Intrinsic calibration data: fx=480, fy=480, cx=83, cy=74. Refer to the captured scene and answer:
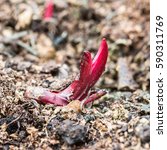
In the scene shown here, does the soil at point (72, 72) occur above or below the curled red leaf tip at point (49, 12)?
below

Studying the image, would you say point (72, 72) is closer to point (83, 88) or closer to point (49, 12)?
point (49, 12)

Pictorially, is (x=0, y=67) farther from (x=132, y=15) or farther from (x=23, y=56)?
(x=132, y=15)

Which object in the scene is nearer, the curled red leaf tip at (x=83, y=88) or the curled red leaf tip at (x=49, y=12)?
the curled red leaf tip at (x=83, y=88)

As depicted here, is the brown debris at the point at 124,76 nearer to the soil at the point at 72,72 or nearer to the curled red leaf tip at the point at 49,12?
the soil at the point at 72,72

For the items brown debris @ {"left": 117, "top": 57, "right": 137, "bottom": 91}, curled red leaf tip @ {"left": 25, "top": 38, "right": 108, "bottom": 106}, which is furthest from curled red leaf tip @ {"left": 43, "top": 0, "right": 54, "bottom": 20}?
curled red leaf tip @ {"left": 25, "top": 38, "right": 108, "bottom": 106}

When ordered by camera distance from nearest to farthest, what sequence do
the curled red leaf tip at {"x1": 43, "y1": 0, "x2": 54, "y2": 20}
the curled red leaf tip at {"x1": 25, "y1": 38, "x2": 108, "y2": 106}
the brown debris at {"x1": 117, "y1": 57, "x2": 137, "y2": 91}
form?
the curled red leaf tip at {"x1": 25, "y1": 38, "x2": 108, "y2": 106}
the brown debris at {"x1": 117, "y1": 57, "x2": 137, "y2": 91}
the curled red leaf tip at {"x1": 43, "y1": 0, "x2": 54, "y2": 20}

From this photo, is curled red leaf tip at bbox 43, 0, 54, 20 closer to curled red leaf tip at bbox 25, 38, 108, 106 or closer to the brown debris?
the brown debris

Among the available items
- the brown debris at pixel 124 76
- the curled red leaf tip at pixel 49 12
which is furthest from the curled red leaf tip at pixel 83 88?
the curled red leaf tip at pixel 49 12

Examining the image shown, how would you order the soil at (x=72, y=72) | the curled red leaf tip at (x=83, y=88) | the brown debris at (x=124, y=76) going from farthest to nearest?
the brown debris at (x=124, y=76), the curled red leaf tip at (x=83, y=88), the soil at (x=72, y=72)
